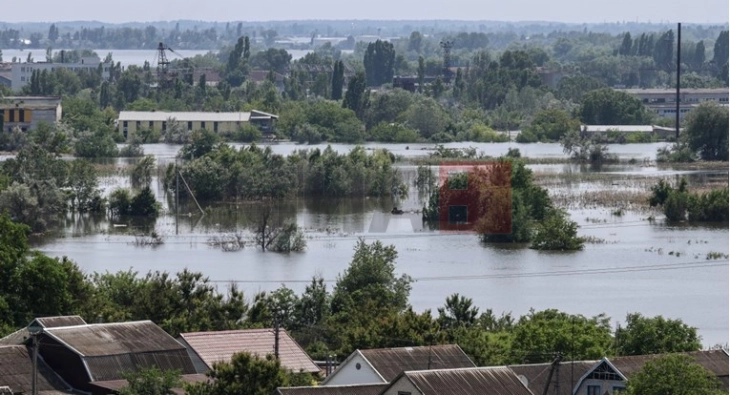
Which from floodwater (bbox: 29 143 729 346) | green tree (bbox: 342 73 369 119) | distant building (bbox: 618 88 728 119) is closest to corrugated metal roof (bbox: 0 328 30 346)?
floodwater (bbox: 29 143 729 346)

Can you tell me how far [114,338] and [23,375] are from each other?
765 millimetres

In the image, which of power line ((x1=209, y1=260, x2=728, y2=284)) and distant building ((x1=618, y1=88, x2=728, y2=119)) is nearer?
power line ((x1=209, y1=260, x2=728, y2=284))

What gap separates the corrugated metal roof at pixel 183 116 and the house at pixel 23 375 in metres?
29.3

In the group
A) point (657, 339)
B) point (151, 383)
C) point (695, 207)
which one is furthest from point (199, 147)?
Answer: point (151, 383)

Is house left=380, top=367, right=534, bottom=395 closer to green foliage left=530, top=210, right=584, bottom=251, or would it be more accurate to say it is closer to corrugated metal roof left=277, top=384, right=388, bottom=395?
corrugated metal roof left=277, top=384, right=388, bottom=395

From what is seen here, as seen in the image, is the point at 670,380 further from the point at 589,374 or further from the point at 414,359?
the point at 414,359

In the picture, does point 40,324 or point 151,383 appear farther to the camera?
point 40,324

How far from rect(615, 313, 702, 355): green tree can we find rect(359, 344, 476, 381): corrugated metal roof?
144 cm

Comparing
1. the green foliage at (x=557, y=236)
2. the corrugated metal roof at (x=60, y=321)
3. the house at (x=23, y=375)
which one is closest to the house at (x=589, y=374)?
the house at (x=23, y=375)

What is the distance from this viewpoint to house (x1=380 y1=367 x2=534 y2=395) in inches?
398

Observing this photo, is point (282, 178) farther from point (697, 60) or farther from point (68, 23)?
point (68, 23)

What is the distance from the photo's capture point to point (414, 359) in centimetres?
1130

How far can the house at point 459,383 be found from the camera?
10117 millimetres

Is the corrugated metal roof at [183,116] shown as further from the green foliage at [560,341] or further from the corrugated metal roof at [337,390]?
the corrugated metal roof at [337,390]
